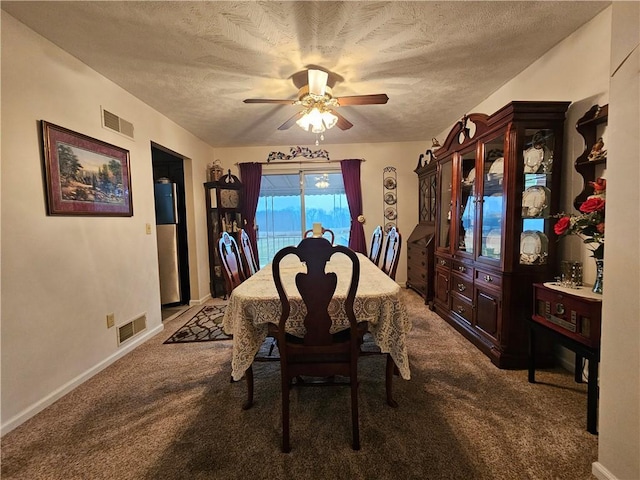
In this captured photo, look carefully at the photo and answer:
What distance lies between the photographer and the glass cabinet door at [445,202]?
3160mm

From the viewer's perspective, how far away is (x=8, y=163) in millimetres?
1628

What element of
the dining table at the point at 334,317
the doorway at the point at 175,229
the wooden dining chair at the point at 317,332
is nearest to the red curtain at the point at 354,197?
the doorway at the point at 175,229

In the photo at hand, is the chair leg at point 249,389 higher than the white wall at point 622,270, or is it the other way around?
the white wall at point 622,270

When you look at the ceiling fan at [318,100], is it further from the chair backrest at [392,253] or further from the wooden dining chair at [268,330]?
the wooden dining chair at [268,330]

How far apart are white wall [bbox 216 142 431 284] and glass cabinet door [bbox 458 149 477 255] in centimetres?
184

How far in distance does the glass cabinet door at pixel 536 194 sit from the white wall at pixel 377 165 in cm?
259

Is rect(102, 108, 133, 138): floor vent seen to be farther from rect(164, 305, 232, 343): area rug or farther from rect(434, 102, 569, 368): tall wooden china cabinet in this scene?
rect(434, 102, 569, 368): tall wooden china cabinet

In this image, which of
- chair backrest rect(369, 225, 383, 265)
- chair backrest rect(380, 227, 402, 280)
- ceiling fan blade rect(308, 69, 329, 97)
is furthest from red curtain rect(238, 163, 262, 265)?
chair backrest rect(380, 227, 402, 280)

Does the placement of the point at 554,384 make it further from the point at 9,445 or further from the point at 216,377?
the point at 9,445

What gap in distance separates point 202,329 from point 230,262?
1.38 m

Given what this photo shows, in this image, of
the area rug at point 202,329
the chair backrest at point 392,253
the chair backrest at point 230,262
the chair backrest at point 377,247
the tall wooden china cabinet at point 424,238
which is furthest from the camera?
the tall wooden china cabinet at point 424,238

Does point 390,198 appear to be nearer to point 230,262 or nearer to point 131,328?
point 230,262

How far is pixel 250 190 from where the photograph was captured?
4.71 m

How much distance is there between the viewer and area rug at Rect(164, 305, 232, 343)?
282 centimetres
